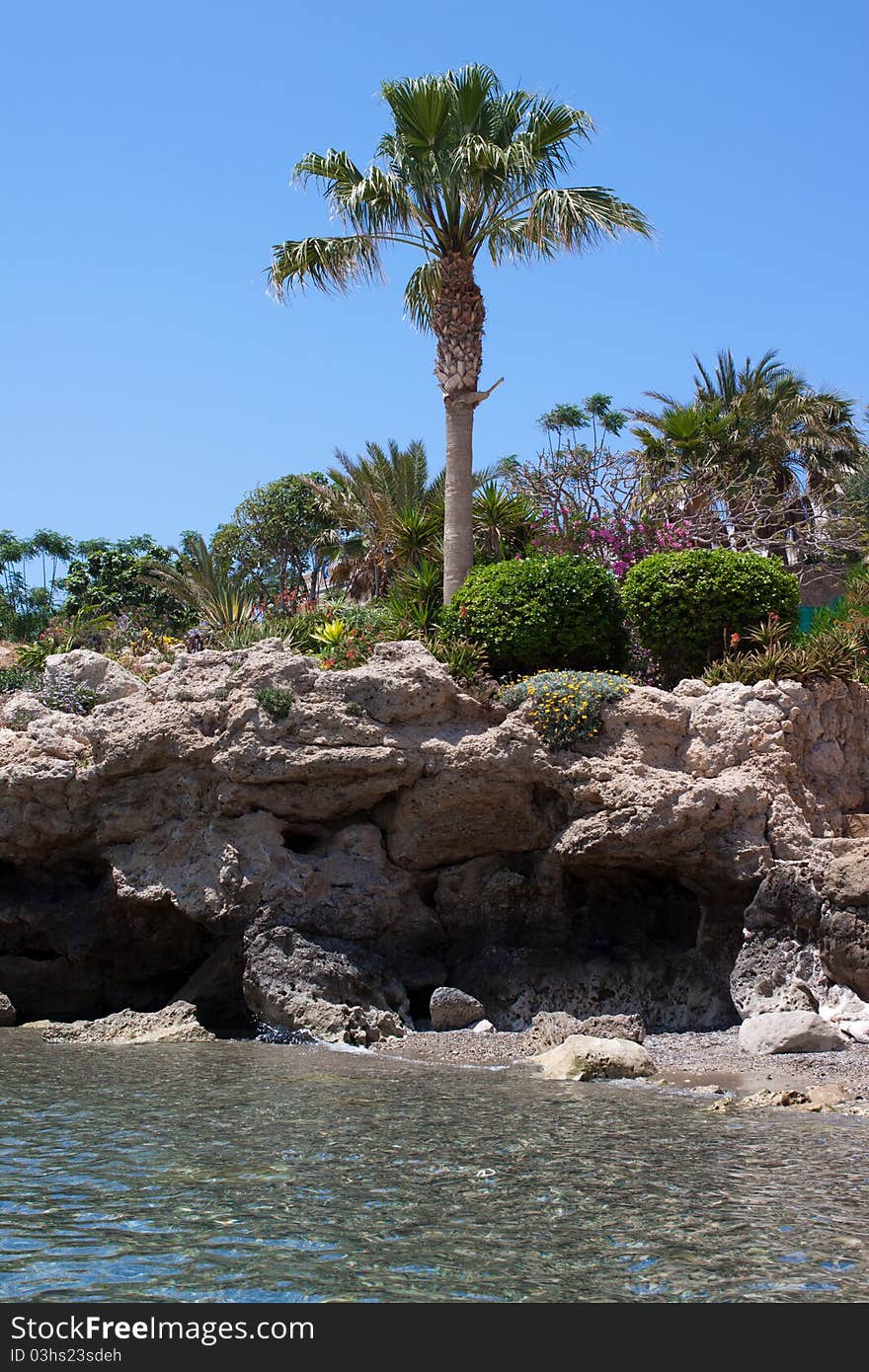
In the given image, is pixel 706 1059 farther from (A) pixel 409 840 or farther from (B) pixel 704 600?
(B) pixel 704 600

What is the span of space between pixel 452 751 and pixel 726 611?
509 centimetres

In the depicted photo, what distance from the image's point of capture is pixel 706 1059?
1338 centimetres

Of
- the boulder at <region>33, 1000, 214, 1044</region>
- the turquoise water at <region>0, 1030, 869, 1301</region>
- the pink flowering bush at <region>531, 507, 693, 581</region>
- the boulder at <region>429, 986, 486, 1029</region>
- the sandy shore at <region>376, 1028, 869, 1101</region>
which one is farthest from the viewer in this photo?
the pink flowering bush at <region>531, 507, 693, 581</region>

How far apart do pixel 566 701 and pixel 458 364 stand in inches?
322

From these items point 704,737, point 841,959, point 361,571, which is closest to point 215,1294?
point 841,959

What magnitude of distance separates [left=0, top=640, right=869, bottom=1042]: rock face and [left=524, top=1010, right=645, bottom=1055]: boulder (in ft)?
5.15

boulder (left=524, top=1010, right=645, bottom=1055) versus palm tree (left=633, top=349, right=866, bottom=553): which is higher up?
palm tree (left=633, top=349, right=866, bottom=553)

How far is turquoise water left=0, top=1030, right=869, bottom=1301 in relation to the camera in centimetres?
632

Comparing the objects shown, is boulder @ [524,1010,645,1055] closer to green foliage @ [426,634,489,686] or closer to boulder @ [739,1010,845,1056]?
boulder @ [739,1010,845,1056]

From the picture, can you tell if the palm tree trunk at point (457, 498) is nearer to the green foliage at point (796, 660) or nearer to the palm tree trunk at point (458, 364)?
the palm tree trunk at point (458, 364)

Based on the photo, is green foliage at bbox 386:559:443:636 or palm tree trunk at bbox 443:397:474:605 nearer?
green foliage at bbox 386:559:443:636

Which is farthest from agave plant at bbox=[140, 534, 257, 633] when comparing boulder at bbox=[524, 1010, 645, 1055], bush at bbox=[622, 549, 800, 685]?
boulder at bbox=[524, 1010, 645, 1055]

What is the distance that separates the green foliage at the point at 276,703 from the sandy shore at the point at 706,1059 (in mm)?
4469
